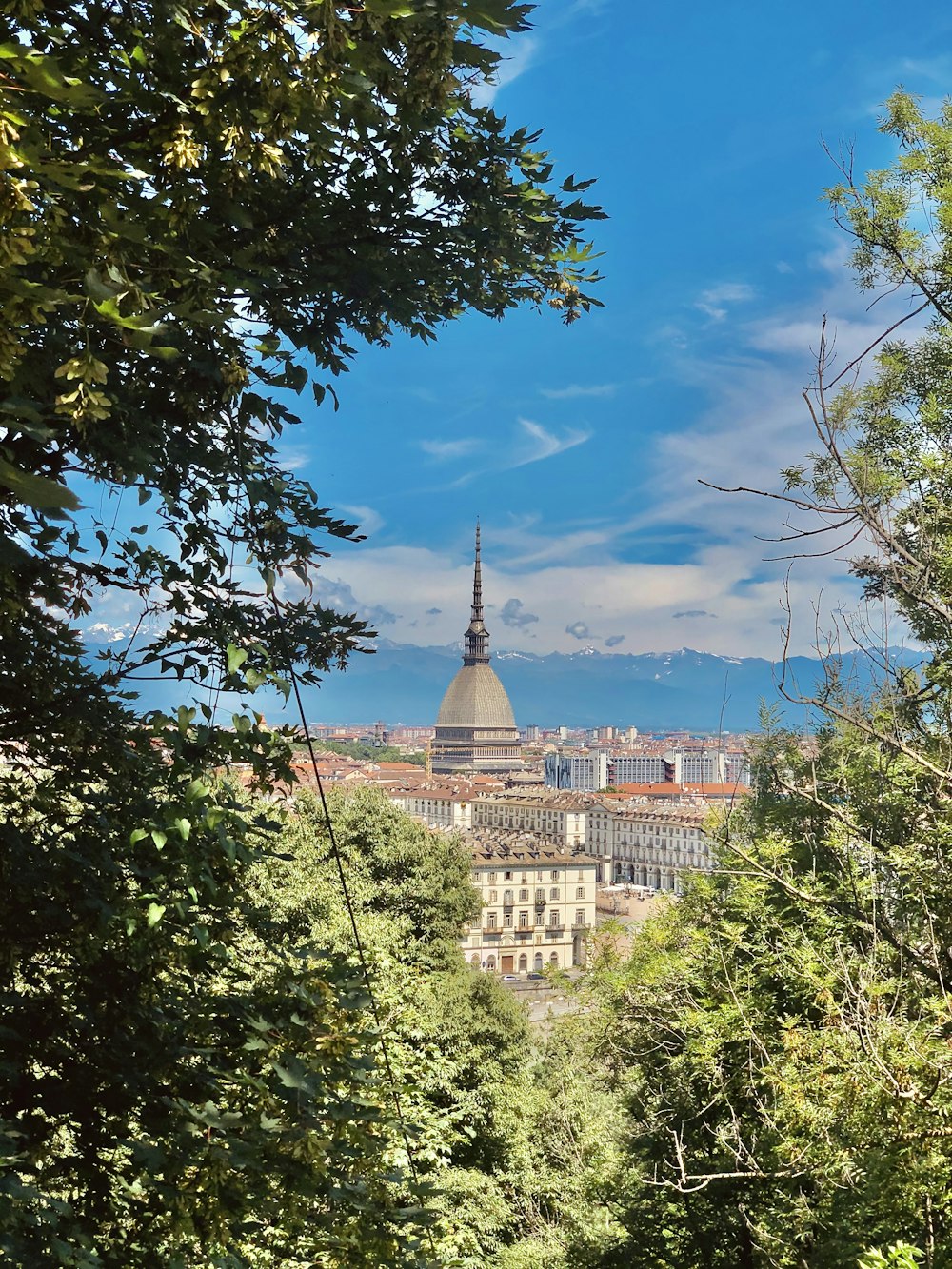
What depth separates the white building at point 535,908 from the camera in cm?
7194

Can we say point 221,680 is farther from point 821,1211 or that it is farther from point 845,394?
point 821,1211

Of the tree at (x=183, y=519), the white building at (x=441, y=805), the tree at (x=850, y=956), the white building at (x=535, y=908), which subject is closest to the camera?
the tree at (x=183, y=519)

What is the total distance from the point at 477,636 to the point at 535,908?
300 ft

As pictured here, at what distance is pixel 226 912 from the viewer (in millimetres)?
3182

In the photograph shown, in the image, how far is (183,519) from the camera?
3273 mm

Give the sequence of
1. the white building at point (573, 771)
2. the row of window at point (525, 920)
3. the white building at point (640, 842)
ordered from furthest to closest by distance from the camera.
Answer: the white building at point (573, 771) → the white building at point (640, 842) → the row of window at point (525, 920)

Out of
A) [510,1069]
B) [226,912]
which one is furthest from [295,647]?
[510,1069]

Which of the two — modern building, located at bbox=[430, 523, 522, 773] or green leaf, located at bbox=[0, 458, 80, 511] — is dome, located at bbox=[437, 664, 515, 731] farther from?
green leaf, located at bbox=[0, 458, 80, 511]

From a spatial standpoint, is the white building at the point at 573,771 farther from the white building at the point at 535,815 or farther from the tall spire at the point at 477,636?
the white building at the point at 535,815

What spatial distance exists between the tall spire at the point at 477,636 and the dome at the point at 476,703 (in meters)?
1.68

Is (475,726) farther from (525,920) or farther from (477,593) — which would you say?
(525,920)

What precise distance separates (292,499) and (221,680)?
85cm

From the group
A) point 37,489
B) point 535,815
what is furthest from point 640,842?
point 37,489

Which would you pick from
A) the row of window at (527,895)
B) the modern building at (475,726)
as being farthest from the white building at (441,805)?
the modern building at (475,726)
